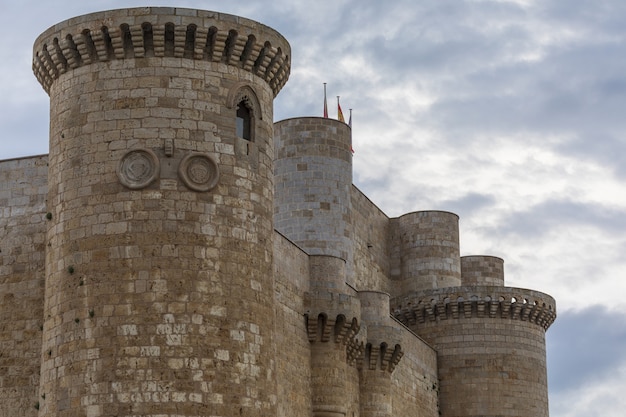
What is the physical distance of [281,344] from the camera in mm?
25016

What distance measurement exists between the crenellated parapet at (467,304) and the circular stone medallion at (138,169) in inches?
779

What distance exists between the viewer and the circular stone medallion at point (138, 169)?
19.7 metres

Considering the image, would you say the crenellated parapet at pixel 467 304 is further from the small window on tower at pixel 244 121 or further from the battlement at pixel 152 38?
the battlement at pixel 152 38

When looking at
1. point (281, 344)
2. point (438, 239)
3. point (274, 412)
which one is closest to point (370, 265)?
point (438, 239)

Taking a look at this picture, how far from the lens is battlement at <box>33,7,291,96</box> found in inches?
795

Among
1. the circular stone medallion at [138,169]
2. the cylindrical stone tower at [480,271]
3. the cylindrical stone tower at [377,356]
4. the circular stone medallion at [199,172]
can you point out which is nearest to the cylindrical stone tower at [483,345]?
the cylindrical stone tower at [480,271]

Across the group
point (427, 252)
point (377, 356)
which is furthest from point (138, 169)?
point (427, 252)

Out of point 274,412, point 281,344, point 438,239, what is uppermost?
point 438,239

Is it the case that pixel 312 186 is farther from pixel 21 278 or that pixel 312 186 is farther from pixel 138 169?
pixel 138 169

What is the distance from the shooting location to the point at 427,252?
4044 cm

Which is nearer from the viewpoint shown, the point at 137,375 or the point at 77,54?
the point at 137,375

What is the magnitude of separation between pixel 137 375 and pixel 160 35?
5333 mm

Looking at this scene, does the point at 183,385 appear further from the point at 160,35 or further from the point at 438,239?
the point at 438,239

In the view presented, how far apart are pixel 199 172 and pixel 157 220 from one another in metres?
1.03
